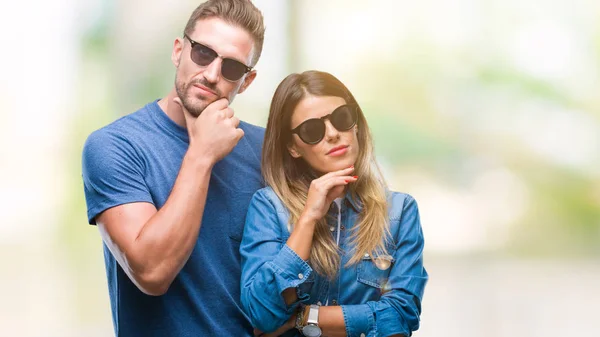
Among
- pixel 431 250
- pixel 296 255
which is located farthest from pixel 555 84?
pixel 296 255

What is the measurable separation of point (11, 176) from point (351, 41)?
1793 millimetres

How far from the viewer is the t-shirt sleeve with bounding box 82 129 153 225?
1.91 m

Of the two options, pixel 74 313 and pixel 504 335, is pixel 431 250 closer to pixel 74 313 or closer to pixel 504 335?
pixel 504 335

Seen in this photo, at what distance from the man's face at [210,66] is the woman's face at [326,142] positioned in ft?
0.65

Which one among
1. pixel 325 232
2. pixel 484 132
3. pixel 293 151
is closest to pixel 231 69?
pixel 293 151

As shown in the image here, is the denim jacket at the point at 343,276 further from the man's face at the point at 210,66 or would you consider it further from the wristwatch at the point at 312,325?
the man's face at the point at 210,66

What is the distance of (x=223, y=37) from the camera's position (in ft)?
6.77

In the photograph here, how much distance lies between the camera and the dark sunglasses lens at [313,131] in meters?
2.00

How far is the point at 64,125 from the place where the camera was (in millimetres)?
3711

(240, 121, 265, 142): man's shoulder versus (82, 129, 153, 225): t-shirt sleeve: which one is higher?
(240, 121, 265, 142): man's shoulder

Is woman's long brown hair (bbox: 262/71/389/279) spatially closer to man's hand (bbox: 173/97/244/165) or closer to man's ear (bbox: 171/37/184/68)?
man's hand (bbox: 173/97/244/165)

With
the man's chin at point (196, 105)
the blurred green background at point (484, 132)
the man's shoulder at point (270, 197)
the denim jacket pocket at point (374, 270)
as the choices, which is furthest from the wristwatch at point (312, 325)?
the blurred green background at point (484, 132)

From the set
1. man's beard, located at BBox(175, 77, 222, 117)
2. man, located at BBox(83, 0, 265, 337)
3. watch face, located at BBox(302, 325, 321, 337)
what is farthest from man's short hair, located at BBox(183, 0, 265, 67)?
watch face, located at BBox(302, 325, 321, 337)

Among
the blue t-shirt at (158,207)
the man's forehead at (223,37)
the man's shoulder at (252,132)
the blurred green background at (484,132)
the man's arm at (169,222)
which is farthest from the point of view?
the blurred green background at (484,132)
